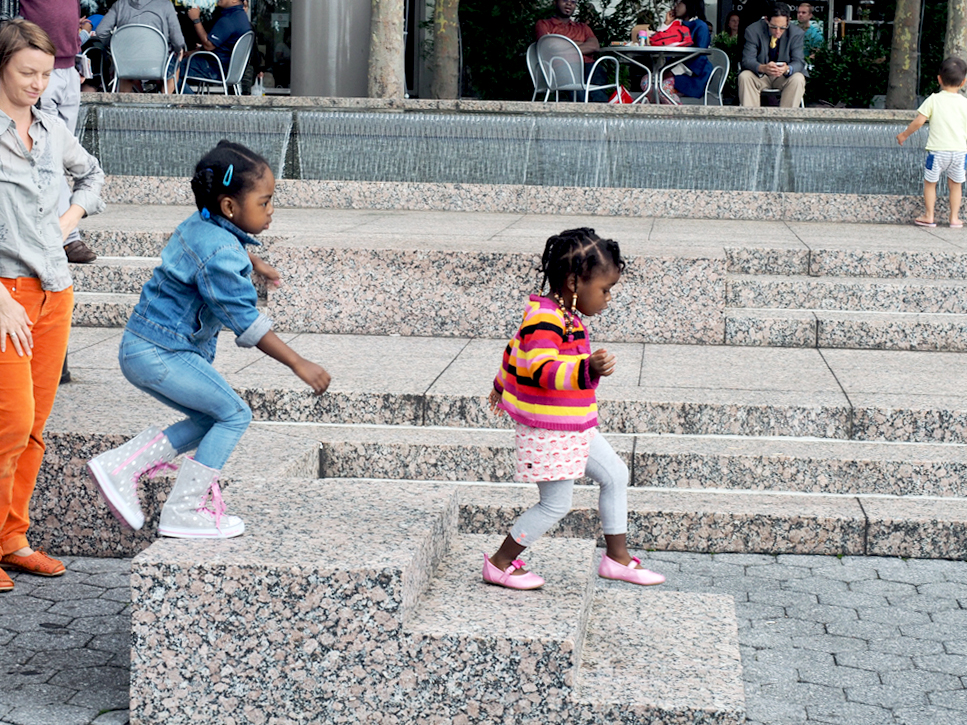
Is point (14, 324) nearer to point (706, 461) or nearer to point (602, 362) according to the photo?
point (602, 362)

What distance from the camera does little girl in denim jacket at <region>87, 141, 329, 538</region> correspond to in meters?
3.33

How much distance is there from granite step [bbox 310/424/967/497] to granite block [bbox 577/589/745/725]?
1.18 meters

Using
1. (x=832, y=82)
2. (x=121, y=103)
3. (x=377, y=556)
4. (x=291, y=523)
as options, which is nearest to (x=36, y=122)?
(x=291, y=523)

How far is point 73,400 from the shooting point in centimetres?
516

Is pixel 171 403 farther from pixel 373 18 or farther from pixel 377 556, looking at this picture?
pixel 373 18

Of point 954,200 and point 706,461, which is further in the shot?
point 954,200

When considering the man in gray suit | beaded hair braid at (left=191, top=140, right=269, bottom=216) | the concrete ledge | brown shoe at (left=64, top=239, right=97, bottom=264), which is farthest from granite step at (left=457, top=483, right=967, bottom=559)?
the man in gray suit

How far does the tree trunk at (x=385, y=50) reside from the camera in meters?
13.0

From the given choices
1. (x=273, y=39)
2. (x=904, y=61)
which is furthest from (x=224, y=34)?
(x=904, y=61)

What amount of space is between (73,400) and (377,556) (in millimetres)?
2412

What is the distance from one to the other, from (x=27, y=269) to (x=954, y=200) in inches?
316

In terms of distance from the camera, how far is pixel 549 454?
11.4ft

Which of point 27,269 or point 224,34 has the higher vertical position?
point 224,34

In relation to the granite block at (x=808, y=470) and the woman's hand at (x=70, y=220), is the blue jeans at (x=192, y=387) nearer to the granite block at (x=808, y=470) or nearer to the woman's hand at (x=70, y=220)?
the woman's hand at (x=70, y=220)
